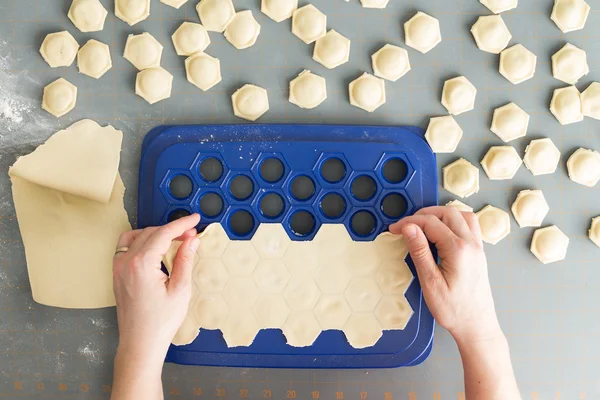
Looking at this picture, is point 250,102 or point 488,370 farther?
point 250,102

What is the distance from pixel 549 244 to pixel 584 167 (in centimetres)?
16

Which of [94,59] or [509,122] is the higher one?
[94,59]

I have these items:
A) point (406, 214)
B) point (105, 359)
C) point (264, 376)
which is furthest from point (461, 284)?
point (105, 359)

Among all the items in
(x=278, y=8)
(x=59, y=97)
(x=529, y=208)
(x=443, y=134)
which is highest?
(x=278, y=8)

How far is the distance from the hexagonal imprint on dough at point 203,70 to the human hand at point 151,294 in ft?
1.00

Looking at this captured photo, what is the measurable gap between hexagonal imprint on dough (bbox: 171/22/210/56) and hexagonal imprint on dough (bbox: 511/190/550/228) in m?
0.69

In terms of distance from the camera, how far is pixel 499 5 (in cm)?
99

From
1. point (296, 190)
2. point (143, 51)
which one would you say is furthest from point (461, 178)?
point (143, 51)

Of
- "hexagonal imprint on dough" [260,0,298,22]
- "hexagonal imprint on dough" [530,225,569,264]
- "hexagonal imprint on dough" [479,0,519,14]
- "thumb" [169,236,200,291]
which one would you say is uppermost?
"hexagonal imprint on dough" [260,0,298,22]

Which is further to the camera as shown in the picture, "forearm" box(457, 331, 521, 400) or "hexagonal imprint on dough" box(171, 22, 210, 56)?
"hexagonal imprint on dough" box(171, 22, 210, 56)

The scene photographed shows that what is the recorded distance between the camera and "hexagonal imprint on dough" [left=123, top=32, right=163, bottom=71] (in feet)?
3.25

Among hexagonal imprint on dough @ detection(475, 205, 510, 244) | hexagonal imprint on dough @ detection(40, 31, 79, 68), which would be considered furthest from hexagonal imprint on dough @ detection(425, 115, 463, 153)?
hexagonal imprint on dough @ detection(40, 31, 79, 68)

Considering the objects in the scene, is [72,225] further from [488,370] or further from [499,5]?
[499,5]

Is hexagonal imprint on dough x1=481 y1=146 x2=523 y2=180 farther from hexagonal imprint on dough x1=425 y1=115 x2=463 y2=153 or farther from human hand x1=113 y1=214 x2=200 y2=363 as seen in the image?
human hand x1=113 y1=214 x2=200 y2=363
